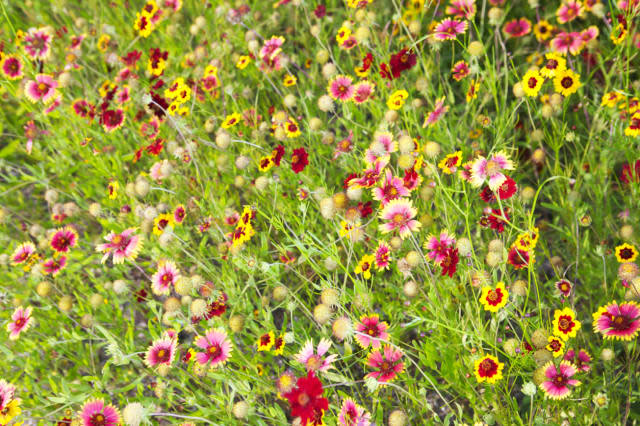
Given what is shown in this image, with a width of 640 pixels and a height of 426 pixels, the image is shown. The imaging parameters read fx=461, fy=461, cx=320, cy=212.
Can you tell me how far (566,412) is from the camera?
1.33 m

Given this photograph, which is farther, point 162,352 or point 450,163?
point 450,163

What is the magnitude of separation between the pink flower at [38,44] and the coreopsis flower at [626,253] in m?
2.75

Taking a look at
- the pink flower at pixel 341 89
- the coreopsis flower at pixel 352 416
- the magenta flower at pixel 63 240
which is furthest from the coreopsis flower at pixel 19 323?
the pink flower at pixel 341 89

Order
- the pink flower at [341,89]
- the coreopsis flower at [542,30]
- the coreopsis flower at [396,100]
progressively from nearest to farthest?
1. the coreopsis flower at [396,100]
2. the pink flower at [341,89]
3. the coreopsis flower at [542,30]

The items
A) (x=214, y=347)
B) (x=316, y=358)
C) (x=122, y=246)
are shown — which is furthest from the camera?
(x=122, y=246)

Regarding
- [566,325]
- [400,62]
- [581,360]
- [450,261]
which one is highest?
[400,62]

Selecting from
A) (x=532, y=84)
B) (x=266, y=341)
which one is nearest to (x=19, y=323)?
(x=266, y=341)

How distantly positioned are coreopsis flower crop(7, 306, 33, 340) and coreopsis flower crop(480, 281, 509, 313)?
5.23 feet

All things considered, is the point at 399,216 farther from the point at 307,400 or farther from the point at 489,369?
the point at 307,400

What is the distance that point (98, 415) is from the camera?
1433 millimetres

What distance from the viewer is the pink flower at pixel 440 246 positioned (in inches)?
57.4

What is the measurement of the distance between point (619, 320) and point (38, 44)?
288 cm

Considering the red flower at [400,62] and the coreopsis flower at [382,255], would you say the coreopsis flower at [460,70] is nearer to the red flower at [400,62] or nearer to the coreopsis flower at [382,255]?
the red flower at [400,62]

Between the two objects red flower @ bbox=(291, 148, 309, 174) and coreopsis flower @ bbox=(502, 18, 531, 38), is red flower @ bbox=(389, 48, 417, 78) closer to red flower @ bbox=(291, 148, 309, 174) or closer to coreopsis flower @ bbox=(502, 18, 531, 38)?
red flower @ bbox=(291, 148, 309, 174)
